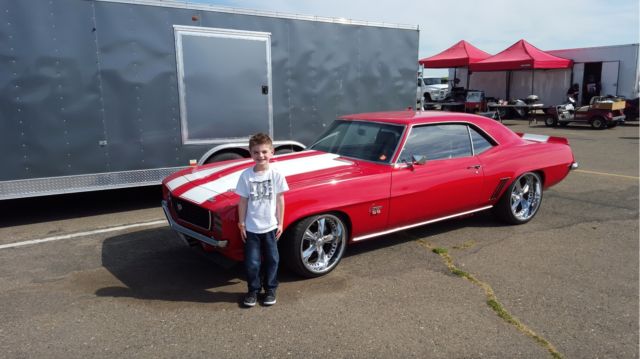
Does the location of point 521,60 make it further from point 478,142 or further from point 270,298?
point 270,298

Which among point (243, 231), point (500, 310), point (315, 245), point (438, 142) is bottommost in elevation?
point (500, 310)

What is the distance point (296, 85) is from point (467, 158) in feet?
10.5

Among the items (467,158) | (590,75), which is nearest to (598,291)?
(467,158)

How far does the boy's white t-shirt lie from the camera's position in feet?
12.0

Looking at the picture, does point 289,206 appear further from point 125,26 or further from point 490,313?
point 125,26

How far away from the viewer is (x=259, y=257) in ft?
12.4

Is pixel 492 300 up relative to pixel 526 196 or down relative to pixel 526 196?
down

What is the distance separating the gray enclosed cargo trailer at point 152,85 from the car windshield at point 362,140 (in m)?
1.89

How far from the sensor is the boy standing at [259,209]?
144 inches

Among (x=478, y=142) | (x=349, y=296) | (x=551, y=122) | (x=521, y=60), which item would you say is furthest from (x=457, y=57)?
(x=349, y=296)

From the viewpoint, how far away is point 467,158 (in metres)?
5.41

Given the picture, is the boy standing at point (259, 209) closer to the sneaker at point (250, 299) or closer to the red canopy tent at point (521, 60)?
the sneaker at point (250, 299)

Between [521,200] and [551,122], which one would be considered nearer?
[521,200]

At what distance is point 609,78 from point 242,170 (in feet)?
74.7
